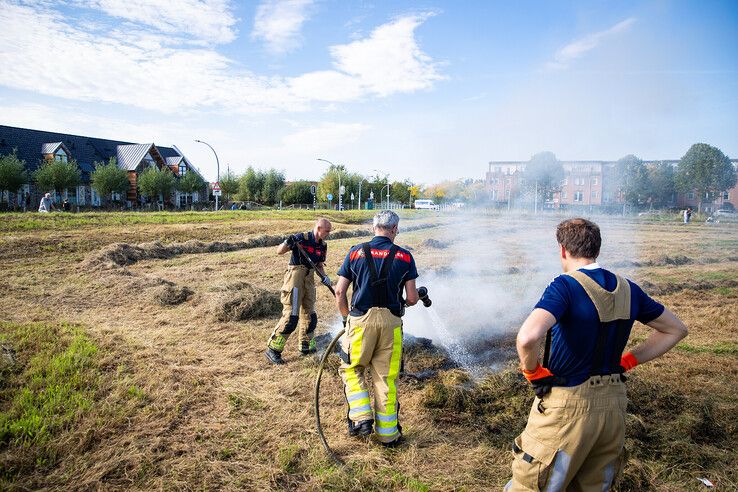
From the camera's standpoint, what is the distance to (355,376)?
395cm

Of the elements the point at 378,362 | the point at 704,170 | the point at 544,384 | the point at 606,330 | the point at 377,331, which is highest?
the point at 704,170

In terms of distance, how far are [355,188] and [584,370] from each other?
64353 mm

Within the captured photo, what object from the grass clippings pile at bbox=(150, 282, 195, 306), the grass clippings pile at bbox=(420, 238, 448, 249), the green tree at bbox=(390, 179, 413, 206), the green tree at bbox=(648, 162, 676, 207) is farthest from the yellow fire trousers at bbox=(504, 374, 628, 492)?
the green tree at bbox=(390, 179, 413, 206)

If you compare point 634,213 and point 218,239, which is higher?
point 634,213

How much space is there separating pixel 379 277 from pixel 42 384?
12.9 feet

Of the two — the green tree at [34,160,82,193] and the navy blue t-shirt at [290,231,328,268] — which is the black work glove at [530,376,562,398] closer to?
the navy blue t-shirt at [290,231,328,268]

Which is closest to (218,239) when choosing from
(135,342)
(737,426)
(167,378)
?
(135,342)

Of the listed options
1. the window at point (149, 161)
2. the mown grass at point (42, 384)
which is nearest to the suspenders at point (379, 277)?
the mown grass at point (42, 384)

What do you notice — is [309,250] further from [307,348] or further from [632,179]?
[632,179]

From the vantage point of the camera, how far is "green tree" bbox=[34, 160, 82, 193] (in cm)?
3597

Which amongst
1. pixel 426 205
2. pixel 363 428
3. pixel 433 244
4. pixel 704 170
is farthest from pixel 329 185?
pixel 363 428

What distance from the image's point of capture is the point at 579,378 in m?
2.38

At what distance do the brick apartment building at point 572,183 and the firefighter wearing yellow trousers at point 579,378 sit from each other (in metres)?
9.84

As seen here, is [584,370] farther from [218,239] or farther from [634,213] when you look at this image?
[634,213]
